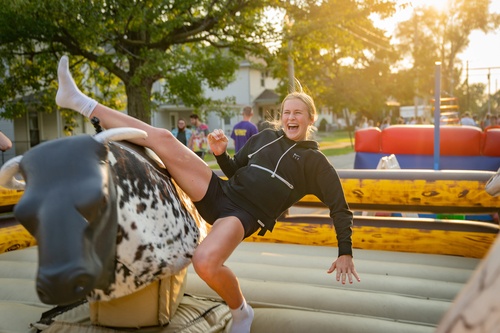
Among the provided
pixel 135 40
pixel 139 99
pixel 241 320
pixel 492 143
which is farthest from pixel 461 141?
pixel 135 40

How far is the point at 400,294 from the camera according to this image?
9.29 ft

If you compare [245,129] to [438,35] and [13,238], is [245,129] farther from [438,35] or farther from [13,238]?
[438,35]

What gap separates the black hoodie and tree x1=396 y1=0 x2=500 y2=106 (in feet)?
112

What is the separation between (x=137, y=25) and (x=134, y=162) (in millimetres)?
9803

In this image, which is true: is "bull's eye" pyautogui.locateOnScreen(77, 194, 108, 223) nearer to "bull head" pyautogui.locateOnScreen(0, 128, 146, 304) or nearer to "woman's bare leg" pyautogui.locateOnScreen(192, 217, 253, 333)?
"bull head" pyautogui.locateOnScreen(0, 128, 146, 304)

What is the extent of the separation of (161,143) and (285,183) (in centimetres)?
65

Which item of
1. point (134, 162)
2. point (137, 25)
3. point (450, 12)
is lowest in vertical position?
point (134, 162)

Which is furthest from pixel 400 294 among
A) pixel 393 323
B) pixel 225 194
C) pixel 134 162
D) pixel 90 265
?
pixel 90 265

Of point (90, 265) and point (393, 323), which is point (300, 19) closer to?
point (393, 323)

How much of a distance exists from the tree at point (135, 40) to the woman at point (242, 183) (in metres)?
8.46

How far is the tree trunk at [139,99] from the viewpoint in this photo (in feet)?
39.5

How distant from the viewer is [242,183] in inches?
100

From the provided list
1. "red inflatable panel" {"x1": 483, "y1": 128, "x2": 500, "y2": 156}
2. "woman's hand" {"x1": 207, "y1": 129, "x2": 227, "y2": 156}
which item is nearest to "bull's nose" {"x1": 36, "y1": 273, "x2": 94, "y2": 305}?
"woman's hand" {"x1": 207, "y1": 129, "x2": 227, "y2": 156}

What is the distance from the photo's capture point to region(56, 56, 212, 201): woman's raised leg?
2328 mm
